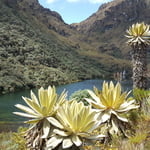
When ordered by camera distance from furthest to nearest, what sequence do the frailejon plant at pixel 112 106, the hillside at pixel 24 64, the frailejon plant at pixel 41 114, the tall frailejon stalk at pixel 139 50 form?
the hillside at pixel 24 64
the tall frailejon stalk at pixel 139 50
the frailejon plant at pixel 112 106
the frailejon plant at pixel 41 114

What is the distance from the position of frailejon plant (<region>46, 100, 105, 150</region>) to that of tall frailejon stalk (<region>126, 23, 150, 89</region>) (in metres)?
8.43

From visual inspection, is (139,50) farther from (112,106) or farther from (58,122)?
(58,122)

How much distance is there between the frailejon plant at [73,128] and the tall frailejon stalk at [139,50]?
8428mm

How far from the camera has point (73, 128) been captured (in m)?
3.26

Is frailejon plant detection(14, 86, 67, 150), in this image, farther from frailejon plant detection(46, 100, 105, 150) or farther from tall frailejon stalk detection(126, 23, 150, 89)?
tall frailejon stalk detection(126, 23, 150, 89)

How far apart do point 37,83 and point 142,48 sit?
100865 mm

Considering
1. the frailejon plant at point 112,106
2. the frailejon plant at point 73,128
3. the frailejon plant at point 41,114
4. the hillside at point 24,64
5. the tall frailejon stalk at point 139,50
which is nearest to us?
the frailejon plant at point 73,128

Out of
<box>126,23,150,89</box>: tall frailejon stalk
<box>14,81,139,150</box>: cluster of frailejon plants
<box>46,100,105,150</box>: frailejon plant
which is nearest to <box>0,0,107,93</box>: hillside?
<box>126,23,150,89</box>: tall frailejon stalk

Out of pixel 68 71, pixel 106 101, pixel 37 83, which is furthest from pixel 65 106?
pixel 68 71

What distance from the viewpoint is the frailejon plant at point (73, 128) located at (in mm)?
3213

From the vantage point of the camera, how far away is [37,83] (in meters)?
111

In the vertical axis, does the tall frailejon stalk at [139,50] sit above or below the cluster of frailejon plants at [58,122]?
above

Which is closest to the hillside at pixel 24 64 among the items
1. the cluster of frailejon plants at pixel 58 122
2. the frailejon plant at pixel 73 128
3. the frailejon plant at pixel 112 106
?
the frailejon plant at pixel 112 106

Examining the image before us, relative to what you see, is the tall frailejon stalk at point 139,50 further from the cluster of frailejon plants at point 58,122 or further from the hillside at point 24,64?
the hillside at point 24,64
